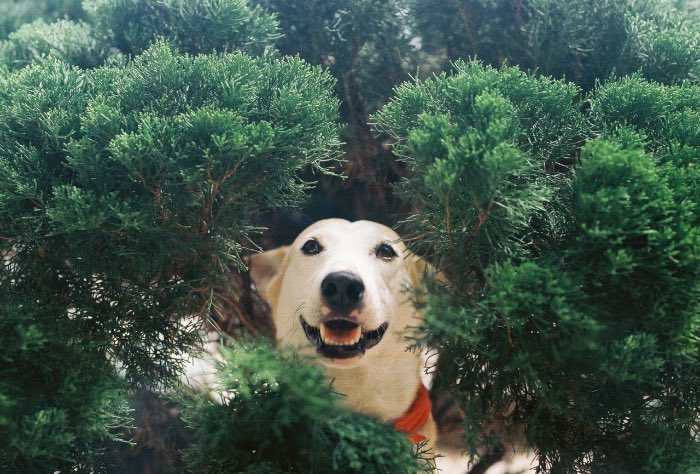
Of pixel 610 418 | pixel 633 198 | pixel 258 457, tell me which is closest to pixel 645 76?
pixel 633 198

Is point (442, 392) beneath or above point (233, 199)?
beneath

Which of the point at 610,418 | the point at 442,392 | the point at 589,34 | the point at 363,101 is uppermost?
the point at 589,34

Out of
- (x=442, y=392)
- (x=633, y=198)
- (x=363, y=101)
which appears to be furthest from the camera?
(x=363, y=101)

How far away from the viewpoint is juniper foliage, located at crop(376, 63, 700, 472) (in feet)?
2.35

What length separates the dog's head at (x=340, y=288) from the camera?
854mm

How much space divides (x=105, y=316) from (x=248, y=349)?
0.83ft

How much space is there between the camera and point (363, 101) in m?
1.18

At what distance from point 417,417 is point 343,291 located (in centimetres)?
27

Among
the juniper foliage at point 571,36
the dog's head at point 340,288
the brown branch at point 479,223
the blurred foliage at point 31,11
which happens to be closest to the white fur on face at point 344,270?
the dog's head at point 340,288

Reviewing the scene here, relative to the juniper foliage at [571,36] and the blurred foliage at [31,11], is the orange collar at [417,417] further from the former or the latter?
the blurred foliage at [31,11]

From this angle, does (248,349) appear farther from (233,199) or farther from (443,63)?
(443,63)

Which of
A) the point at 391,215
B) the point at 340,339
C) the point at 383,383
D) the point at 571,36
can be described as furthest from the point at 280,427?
the point at 571,36

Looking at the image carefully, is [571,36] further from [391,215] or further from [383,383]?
[383,383]

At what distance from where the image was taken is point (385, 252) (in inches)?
37.8
